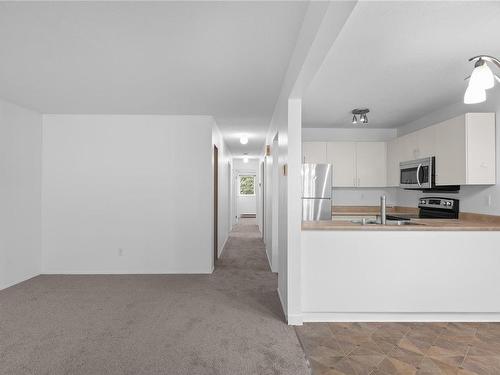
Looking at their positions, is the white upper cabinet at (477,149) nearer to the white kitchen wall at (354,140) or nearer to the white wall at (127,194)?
the white kitchen wall at (354,140)

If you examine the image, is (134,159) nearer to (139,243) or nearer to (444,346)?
(139,243)

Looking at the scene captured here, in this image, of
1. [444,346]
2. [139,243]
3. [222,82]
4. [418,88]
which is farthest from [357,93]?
[139,243]

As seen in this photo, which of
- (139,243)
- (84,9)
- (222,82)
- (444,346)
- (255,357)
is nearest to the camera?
(84,9)

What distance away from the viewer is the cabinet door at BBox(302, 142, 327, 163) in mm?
5239

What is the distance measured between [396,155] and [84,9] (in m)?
4.58

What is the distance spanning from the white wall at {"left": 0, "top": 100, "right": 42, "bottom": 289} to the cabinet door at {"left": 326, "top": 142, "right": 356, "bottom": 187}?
457 centimetres

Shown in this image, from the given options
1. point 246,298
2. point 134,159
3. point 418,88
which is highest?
point 418,88

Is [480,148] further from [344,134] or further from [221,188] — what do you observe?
[221,188]

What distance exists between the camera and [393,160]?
5.08 m

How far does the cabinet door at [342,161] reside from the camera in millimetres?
5262

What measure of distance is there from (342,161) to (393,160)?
0.80 meters

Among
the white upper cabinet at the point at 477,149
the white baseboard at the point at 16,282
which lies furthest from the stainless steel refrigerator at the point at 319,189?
the white baseboard at the point at 16,282

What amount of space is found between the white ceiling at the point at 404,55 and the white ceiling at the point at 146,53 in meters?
0.47

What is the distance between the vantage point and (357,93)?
3.65 m
